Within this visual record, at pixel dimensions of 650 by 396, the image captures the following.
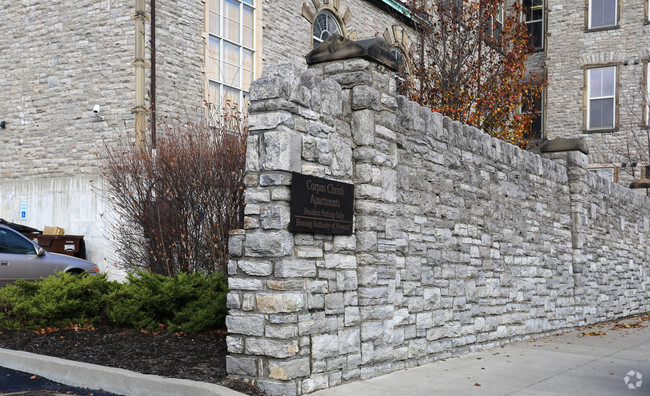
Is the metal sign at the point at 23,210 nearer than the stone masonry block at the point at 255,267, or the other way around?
the stone masonry block at the point at 255,267

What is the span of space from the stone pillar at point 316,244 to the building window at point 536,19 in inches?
941

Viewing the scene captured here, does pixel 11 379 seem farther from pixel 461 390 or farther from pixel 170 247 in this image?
pixel 461 390

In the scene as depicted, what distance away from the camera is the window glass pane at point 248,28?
1741 centimetres

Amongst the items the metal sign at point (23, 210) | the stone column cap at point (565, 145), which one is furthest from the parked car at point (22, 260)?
the stone column cap at point (565, 145)

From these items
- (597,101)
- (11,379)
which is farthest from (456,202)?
(597,101)

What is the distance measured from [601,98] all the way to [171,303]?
77.4 feet

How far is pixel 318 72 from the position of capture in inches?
313

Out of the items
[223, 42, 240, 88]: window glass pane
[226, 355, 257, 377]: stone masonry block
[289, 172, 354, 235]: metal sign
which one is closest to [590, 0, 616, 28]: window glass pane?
[223, 42, 240, 88]: window glass pane

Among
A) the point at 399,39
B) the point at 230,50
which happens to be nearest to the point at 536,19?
the point at 399,39

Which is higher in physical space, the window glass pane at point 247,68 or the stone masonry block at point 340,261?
the window glass pane at point 247,68

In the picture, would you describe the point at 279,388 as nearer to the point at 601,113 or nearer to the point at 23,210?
the point at 23,210

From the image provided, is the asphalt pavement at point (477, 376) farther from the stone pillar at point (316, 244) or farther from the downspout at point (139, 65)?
the downspout at point (139, 65)

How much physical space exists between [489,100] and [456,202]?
9.02 metres

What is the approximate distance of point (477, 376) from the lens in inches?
311
